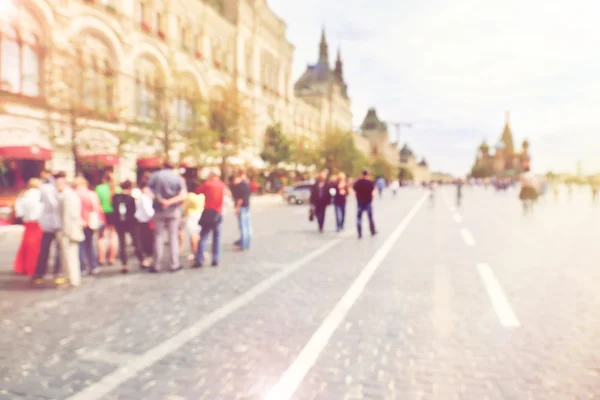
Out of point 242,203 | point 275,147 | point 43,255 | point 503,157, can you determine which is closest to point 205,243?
point 242,203

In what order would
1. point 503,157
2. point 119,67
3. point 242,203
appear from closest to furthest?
point 242,203, point 119,67, point 503,157

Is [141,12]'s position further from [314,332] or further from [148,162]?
[314,332]

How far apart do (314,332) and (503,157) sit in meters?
190

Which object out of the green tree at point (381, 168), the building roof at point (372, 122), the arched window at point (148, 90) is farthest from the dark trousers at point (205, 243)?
the building roof at point (372, 122)

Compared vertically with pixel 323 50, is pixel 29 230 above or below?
below

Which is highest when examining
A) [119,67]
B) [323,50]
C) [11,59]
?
[323,50]

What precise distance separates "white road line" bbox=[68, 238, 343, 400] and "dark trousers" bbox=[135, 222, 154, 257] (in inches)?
111

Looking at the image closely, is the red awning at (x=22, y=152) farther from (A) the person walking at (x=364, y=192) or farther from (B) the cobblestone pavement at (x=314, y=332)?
(A) the person walking at (x=364, y=192)

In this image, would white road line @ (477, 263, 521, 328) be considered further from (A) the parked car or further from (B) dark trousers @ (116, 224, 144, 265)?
(A) the parked car

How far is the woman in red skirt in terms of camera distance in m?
Answer: 7.99

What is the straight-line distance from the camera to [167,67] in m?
31.7

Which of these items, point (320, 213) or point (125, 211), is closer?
point (125, 211)

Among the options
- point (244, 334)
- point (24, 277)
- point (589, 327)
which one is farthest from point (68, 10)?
point (589, 327)

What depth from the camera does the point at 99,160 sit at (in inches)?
825
